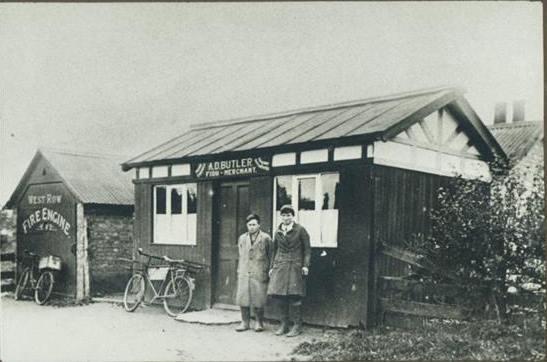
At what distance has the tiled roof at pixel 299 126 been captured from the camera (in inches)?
336

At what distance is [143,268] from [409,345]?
5664mm

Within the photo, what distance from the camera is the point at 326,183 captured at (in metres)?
8.65

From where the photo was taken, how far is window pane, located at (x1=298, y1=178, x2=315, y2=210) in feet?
28.8

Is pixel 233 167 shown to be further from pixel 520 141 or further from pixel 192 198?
pixel 520 141

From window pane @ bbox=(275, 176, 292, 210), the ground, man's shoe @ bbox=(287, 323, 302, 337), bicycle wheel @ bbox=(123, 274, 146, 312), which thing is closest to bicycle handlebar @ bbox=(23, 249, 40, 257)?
the ground


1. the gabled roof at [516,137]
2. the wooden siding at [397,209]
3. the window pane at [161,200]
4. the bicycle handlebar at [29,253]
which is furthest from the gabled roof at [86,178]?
the gabled roof at [516,137]

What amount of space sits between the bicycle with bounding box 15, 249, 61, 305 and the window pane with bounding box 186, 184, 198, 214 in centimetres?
355

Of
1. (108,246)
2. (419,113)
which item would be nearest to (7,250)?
(108,246)

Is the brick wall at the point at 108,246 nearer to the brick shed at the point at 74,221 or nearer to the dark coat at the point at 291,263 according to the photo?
the brick shed at the point at 74,221

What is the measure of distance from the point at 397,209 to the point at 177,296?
152 inches

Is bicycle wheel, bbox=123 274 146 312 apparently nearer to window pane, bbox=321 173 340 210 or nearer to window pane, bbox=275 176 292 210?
window pane, bbox=275 176 292 210

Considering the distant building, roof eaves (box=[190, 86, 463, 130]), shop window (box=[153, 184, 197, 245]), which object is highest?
roof eaves (box=[190, 86, 463, 130])

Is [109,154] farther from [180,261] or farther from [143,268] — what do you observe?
[180,261]

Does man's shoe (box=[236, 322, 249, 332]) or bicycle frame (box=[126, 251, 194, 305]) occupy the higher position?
bicycle frame (box=[126, 251, 194, 305])
